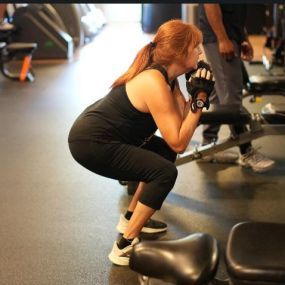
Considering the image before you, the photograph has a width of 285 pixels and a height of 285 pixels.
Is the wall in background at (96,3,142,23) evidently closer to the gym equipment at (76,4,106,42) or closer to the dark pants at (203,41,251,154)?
the gym equipment at (76,4,106,42)

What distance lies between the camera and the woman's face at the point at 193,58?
1.98m

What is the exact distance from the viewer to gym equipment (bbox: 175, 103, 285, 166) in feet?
9.33

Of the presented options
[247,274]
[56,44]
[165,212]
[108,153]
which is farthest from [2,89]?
[247,274]

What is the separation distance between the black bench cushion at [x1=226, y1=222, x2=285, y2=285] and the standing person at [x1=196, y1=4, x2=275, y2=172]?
154 cm

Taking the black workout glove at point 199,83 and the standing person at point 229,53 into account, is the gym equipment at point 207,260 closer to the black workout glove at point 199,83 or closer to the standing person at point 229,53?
the black workout glove at point 199,83

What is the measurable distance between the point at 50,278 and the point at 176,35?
3.67 feet

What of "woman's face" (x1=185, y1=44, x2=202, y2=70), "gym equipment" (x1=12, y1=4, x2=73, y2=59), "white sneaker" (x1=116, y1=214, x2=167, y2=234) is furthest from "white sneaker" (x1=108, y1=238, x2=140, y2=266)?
"gym equipment" (x1=12, y1=4, x2=73, y2=59)

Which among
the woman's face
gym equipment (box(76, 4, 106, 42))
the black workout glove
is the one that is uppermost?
the woman's face

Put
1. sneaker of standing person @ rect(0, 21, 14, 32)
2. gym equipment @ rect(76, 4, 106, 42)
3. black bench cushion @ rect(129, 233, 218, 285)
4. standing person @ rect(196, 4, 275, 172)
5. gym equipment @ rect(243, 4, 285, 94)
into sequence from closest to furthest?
1. black bench cushion @ rect(129, 233, 218, 285)
2. standing person @ rect(196, 4, 275, 172)
3. gym equipment @ rect(243, 4, 285, 94)
4. sneaker of standing person @ rect(0, 21, 14, 32)
5. gym equipment @ rect(76, 4, 106, 42)

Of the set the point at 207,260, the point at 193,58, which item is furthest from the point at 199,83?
the point at 207,260

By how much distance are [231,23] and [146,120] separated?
4.27 feet

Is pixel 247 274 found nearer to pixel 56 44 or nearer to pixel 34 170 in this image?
pixel 34 170

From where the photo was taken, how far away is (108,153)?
205 centimetres

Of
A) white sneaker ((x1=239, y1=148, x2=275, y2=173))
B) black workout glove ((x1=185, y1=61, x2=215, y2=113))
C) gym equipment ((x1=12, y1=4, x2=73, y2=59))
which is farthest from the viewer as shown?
gym equipment ((x1=12, y1=4, x2=73, y2=59))
